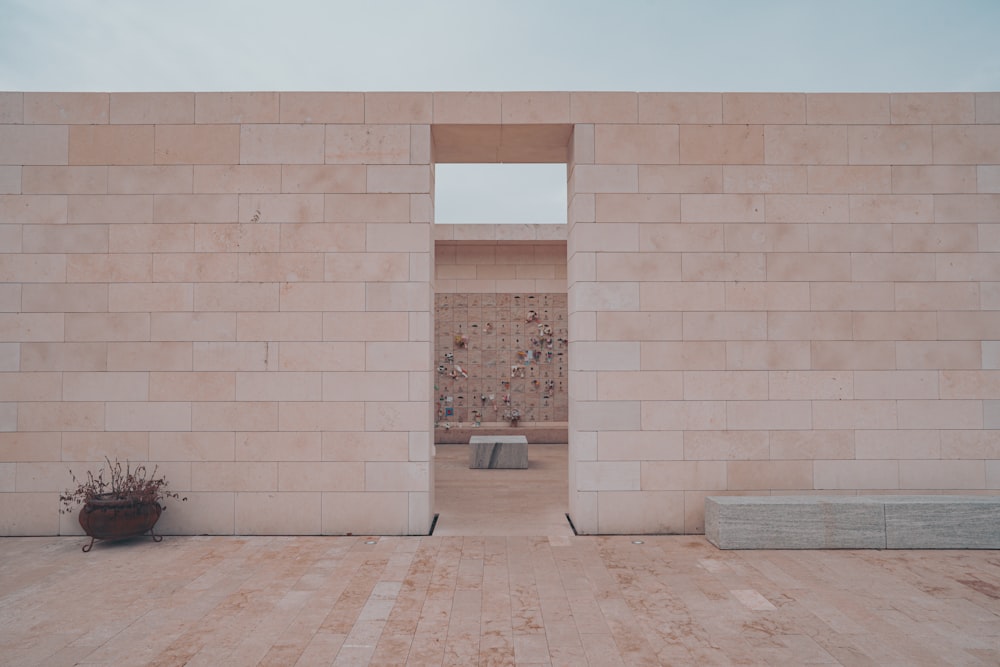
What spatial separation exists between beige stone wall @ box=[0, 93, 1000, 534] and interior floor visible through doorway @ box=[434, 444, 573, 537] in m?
0.47

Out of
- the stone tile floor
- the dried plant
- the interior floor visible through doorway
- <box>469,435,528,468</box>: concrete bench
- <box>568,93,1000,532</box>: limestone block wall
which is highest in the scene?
<box>568,93,1000,532</box>: limestone block wall

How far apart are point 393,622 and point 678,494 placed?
3.02m

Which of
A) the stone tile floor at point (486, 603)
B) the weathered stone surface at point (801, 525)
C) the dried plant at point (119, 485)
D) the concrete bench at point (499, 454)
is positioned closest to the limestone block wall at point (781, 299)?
the weathered stone surface at point (801, 525)

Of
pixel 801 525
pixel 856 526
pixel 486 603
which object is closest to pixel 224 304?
pixel 486 603

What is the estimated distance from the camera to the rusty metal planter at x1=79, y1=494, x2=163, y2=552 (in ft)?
17.4

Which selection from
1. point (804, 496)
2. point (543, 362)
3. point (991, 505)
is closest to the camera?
point (991, 505)

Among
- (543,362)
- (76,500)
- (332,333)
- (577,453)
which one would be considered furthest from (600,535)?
(543,362)

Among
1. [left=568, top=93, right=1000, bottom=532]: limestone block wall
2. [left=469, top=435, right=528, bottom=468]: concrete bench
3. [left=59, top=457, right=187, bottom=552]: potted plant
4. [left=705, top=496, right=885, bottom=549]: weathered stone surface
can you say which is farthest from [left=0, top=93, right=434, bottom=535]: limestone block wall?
[left=469, top=435, right=528, bottom=468]: concrete bench

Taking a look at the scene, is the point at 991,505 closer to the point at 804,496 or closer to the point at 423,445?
the point at 804,496

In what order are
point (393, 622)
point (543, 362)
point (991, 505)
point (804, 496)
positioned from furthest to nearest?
point (543, 362) → point (804, 496) → point (991, 505) → point (393, 622)

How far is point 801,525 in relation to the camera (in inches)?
210

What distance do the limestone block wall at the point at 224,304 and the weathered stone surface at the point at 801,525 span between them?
8.99 feet

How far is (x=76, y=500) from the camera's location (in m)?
5.75

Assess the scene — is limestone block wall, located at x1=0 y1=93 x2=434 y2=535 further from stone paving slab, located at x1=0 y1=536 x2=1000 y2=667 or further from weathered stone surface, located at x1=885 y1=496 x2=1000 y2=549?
weathered stone surface, located at x1=885 y1=496 x2=1000 y2=549
